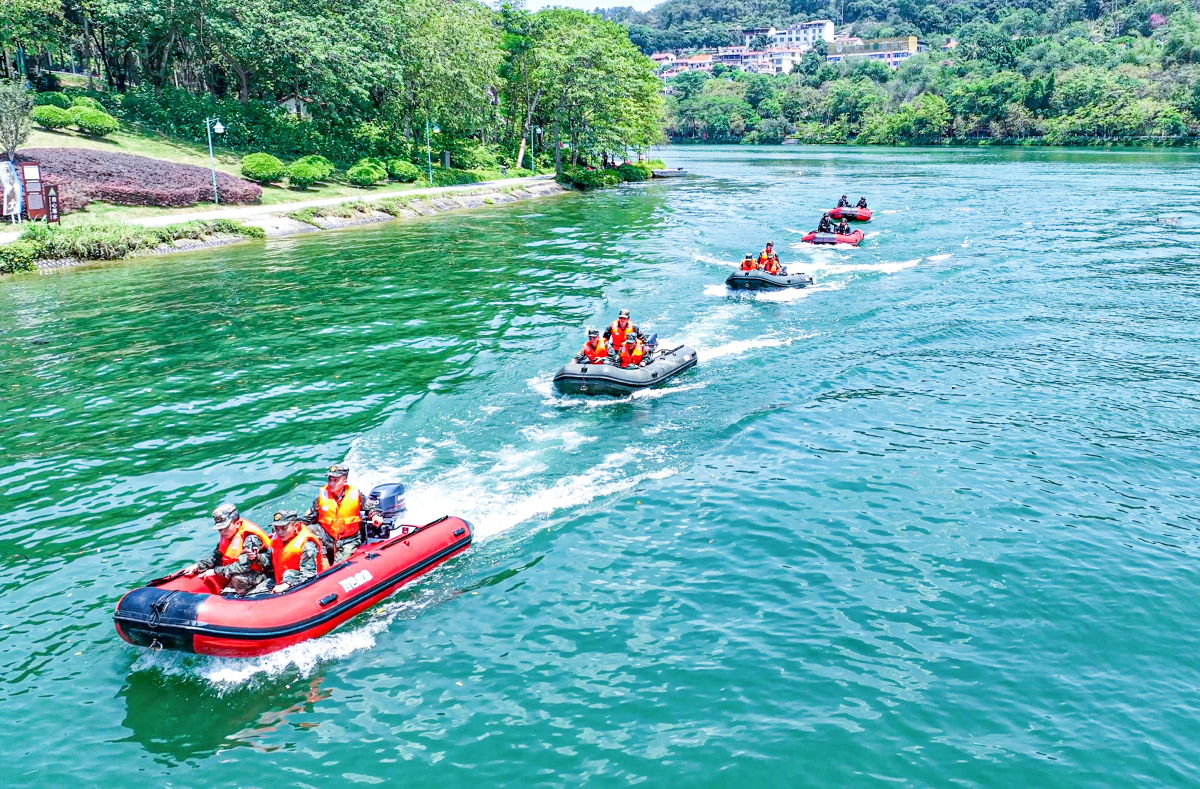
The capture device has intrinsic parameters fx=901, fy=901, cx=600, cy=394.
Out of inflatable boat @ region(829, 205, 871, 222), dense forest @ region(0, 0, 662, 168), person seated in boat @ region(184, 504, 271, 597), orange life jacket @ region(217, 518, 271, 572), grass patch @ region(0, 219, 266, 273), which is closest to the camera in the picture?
person seated in boat @ region(184, 504, 271, 597)

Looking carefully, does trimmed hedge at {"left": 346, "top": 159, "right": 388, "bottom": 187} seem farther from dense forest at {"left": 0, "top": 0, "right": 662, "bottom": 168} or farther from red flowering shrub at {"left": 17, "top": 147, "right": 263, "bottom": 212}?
red flowering shrub at {"left": 17, "top": 147, "right": 263, "bottom": 212}

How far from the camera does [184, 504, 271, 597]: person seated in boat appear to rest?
1329 centimetres

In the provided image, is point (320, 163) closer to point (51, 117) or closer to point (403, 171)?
point (403, 171)

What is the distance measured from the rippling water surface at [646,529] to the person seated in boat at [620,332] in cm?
195

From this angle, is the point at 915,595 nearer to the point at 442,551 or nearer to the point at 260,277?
the point at 442,551

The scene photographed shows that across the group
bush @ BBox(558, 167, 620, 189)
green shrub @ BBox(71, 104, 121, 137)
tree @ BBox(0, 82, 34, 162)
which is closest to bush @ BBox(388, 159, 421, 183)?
bush @ BBox(558, 167, 620, 189)

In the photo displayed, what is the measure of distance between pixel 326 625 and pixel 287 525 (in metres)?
1.68

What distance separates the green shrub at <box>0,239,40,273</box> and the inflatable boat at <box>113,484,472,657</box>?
31.0 metres

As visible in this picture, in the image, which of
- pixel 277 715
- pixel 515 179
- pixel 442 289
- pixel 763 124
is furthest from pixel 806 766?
A: pixel 763 124

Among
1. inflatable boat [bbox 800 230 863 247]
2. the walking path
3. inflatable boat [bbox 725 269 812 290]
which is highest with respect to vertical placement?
the walking path

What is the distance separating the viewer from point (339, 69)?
58906 mm

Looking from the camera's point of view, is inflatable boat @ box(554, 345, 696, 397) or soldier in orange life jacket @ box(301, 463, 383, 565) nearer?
soldier in orange life jacket @ box(301, 463, 383, 565)

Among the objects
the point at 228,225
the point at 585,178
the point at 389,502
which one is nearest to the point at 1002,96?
the point at 585,178

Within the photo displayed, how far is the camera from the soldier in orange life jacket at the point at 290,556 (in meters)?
13.7
